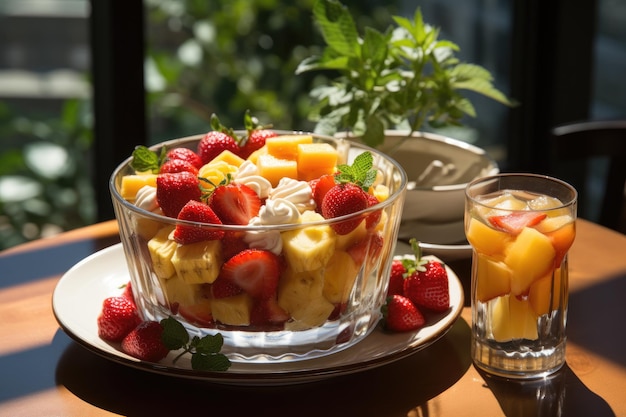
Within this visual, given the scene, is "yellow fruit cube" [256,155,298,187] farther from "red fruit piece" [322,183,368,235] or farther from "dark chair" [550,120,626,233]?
"dark chair" [550,120,626,233]

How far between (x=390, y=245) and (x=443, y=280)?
0.31ft

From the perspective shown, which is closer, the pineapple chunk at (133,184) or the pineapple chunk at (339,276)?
the pineapple chunk at (339,276)

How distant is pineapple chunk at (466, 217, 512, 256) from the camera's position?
1.03m

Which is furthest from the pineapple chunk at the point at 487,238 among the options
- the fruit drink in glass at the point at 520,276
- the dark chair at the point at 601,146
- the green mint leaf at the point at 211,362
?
the dark chair at the point at 601,146

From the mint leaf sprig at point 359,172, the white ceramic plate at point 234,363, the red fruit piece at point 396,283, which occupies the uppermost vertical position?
the mint leaf sprig at point 359,172

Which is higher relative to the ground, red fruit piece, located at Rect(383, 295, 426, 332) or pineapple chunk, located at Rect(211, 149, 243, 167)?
pineapple chunk, located at Rect(211, 149, 243, 167)

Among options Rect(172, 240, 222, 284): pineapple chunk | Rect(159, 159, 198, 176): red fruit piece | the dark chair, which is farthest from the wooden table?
the dark chair

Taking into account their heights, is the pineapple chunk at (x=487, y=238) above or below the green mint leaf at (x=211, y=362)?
above

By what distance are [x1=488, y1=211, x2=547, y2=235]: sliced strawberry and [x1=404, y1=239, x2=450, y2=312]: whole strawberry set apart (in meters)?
0.15

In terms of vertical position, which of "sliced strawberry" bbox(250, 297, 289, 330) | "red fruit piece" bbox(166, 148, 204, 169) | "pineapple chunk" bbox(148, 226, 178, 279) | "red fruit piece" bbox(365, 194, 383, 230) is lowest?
"sliced strawberry" bbox(250, 297, 289, 330)

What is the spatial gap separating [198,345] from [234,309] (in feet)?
0.18

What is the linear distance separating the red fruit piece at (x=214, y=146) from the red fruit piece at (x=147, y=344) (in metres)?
0.28

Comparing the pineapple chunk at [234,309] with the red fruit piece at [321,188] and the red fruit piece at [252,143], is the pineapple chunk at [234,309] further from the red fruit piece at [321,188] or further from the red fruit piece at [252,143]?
the red fruit piece at [252,143]

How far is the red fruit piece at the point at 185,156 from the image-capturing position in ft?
3.98
